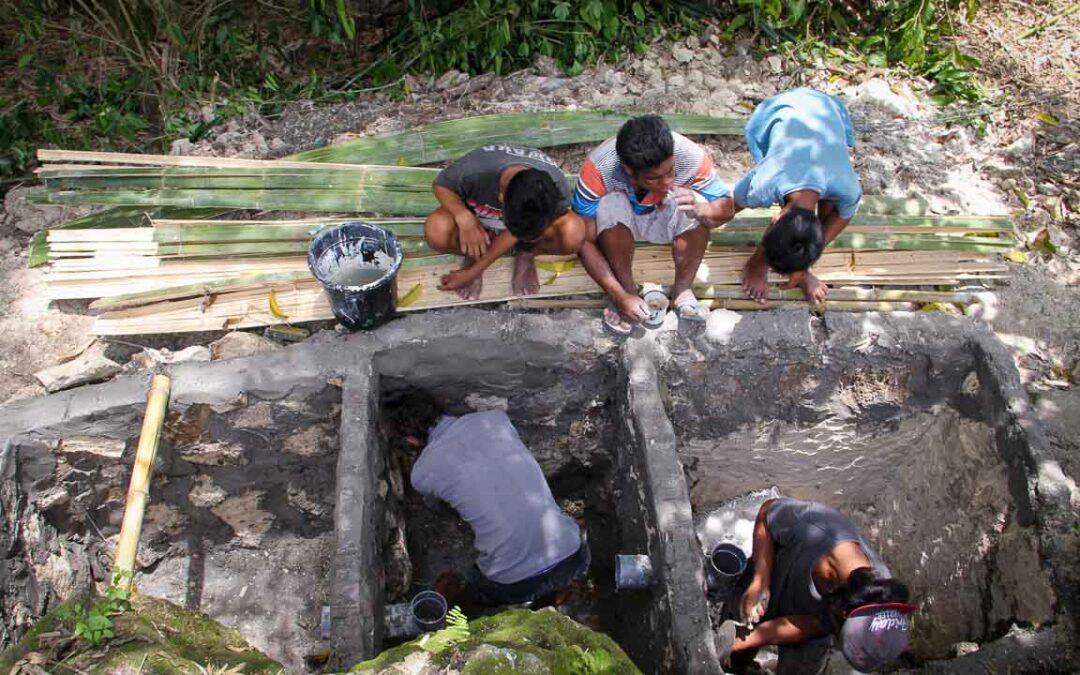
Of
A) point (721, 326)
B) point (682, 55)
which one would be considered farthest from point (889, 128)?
point (721, 326)

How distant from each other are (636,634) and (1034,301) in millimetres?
2632

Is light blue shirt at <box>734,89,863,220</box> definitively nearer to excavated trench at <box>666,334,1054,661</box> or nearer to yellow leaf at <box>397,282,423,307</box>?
excavated trench at <box>666,334,1054,661</box>

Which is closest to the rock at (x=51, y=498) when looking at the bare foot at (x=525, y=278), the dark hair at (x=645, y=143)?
the bare foot at (x=525, y=278)

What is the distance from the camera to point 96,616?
7.06 ft

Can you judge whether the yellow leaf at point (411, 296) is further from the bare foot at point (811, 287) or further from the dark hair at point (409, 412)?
the bare foot at point (811, 287)

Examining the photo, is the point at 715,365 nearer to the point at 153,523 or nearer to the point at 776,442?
the point at 776,442

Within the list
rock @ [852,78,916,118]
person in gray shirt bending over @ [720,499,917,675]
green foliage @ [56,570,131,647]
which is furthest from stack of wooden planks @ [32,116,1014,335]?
green foliage @ [56,570,131,647]

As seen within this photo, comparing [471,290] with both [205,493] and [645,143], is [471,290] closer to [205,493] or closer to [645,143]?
[645,143]

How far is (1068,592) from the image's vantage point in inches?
111

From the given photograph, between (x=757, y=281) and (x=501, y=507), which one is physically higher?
(x=757, y=281)

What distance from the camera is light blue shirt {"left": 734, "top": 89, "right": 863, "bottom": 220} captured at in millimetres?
3273

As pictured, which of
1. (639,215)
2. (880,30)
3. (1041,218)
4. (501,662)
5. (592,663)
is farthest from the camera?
(880,30)

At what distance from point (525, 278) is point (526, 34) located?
7.11 feet

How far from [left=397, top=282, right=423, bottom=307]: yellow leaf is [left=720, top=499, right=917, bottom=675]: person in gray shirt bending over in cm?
181
